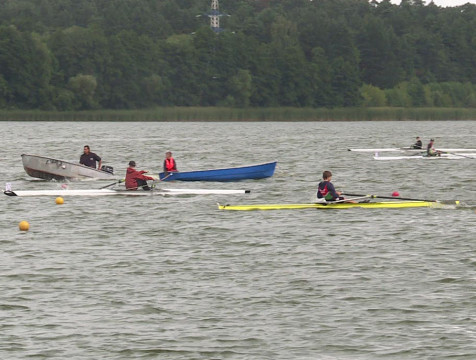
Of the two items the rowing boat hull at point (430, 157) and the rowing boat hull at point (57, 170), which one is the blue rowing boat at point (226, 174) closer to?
the rowing boat hull at point (57, 170)

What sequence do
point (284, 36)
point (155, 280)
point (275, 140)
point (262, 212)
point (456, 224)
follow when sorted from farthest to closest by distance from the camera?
point (284, 36) → point (275, 140) → point (262, 212) → point (456, 224) → point (155, 280)

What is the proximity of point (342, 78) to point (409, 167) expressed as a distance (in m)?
133

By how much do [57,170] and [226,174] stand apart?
6.79 metres

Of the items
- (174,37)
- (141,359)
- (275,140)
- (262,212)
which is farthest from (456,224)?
(174,37)

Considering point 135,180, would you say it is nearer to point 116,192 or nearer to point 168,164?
point 116,192

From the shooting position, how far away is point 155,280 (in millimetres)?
21766

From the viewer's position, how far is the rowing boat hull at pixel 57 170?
42.2 metres

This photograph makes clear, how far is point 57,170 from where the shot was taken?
42.5 m

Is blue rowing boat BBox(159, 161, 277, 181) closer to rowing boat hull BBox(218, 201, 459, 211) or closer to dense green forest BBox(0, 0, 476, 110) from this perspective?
rowing boat hull BBox(218, 201, 459, 211)

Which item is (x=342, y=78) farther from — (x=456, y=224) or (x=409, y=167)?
(x=456, y=224)

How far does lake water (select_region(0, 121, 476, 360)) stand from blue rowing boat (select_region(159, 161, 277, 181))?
3.68 metres

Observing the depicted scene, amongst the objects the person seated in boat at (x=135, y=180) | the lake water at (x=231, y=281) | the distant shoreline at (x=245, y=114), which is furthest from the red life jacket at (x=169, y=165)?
the distant shoreline at (x=245, y=114)

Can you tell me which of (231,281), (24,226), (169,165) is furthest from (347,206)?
(169,165)

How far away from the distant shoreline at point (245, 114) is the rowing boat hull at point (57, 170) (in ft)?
328
